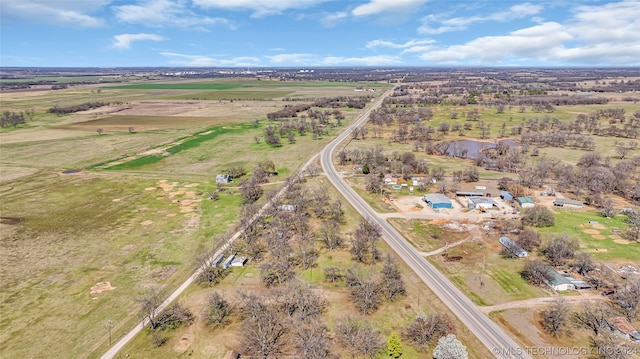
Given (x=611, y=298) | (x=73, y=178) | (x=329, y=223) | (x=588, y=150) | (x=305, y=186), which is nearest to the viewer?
(x=611, y=298)

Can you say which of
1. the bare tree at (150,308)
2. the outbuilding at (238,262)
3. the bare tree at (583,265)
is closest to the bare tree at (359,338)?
the outbuilding at (238,262)

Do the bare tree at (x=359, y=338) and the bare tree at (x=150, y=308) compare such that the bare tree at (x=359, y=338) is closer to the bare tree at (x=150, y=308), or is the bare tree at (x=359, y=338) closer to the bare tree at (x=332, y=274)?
the bare tree at (x=332, y=274)

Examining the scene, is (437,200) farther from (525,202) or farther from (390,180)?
(525,202)

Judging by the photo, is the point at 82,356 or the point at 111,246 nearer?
the point at 82,356

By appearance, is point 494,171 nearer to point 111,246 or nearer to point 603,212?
point 603,212

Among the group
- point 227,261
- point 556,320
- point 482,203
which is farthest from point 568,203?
point 227,261

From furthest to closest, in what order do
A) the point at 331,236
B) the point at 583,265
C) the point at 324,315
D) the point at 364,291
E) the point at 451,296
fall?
1. the point at 331,236
2. the point at 583,265
3. the point at 451,296
4. the point at 364,291
5. the point at 324,315

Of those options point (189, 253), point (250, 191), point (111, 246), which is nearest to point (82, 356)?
point (189, 253)
